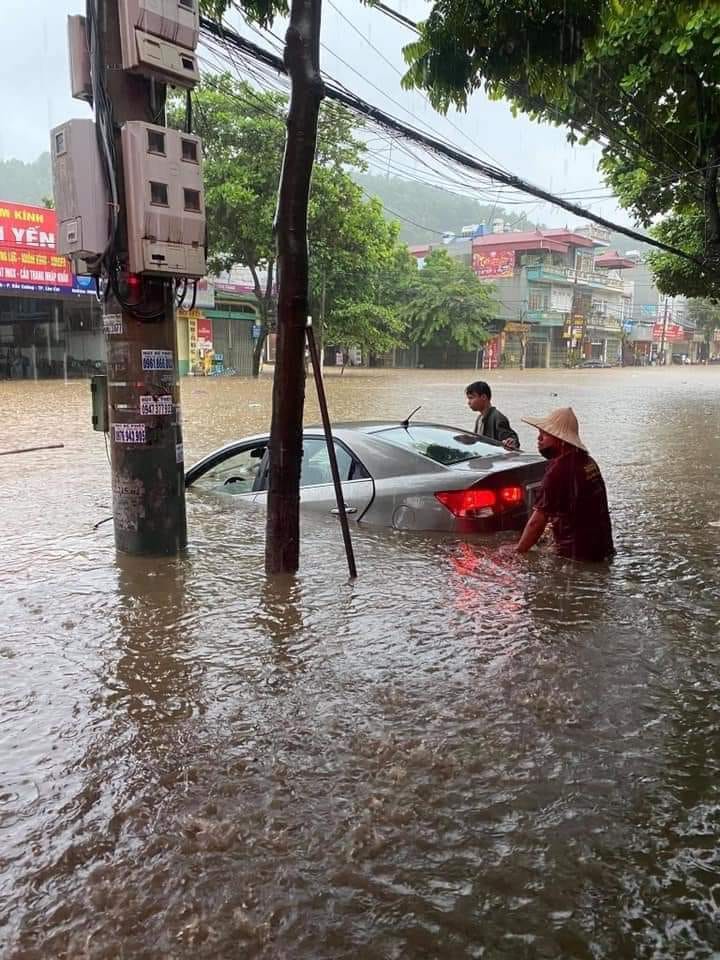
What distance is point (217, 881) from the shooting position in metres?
2.26

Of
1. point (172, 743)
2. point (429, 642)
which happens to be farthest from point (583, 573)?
point (172, 743)

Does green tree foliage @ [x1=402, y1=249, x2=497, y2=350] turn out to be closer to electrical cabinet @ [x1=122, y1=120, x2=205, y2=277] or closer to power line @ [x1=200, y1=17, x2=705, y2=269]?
power line @ [x1=200, y1=17, x2=705, y2=269]

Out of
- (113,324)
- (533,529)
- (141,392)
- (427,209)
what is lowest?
(533,529)

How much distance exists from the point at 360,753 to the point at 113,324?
11.8 feet

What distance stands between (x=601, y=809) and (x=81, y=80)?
210 inches

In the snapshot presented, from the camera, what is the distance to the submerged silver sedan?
564 centimetres

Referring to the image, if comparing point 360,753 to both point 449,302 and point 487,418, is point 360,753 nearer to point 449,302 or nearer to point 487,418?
point 487,418

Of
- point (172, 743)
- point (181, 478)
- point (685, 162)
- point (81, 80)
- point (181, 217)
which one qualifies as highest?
point (685, 162)

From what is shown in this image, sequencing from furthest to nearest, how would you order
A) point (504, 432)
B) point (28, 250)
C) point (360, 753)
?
point (28, 250)
point (504, 432)
point (360, 753)

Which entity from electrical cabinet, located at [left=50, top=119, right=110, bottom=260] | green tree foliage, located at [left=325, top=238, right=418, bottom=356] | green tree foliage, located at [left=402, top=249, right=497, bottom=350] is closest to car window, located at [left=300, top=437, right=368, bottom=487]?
electrical cabinet, located at [left=50, top=119, right=110, bottom=260]

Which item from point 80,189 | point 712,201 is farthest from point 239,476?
point 712,201

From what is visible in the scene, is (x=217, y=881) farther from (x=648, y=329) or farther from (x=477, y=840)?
(x=648, y=329)

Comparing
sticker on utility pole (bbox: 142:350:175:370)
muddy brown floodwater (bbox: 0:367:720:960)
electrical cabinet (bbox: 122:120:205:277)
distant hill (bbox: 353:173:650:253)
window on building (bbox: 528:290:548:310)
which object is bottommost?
muddy brown floodwater (bbox: 0:367:720:960)

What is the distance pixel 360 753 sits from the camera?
2986 millimetres
